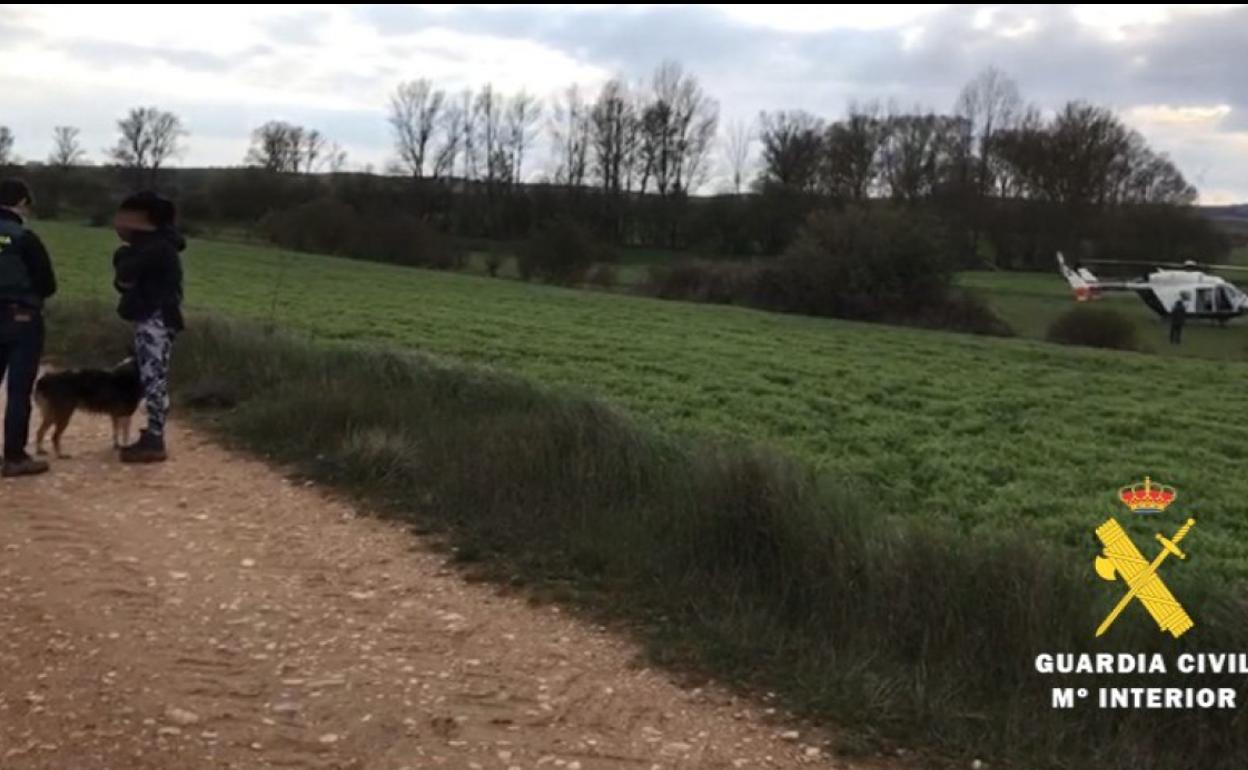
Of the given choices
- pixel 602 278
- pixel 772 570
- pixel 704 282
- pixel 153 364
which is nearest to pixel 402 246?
pixel 602 278

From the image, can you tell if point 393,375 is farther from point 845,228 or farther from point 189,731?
point 845,228

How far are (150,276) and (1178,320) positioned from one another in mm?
47600

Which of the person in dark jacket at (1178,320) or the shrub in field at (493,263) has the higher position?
the shrub in field at (493,263)

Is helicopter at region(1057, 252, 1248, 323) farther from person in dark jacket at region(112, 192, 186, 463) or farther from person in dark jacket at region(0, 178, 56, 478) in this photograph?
person in dark jacket at region(0, 178, 56, 478)

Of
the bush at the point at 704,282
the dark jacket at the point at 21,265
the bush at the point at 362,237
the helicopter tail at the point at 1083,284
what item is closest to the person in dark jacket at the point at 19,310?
the dark jacket at the point at 21,265

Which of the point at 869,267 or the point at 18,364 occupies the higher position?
the point at 869,267

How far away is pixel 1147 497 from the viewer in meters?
10.4

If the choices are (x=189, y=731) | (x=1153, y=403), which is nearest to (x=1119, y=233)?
(x=1153, y=403)

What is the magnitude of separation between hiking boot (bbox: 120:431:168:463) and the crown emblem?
8.19 m

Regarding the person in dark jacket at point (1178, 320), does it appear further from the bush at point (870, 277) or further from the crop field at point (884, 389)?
the crop field at point (884, 389)

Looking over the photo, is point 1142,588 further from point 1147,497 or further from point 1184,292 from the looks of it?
point 1184,292

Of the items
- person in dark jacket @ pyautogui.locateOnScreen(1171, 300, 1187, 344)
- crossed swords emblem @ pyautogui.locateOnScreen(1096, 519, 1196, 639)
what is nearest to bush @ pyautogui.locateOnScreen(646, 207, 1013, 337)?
person in dark jacket @ pyautogui.locateOnScreen(1171, 300, 1187, 344)

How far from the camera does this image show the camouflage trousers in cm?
834

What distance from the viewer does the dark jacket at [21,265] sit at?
7.39 meters
